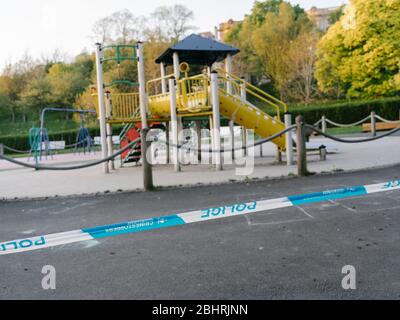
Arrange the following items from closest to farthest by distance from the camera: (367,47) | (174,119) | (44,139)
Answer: (174,119) → (44,139) → (367,47)

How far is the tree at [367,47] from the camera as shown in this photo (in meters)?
34.5

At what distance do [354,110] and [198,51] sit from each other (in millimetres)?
24707

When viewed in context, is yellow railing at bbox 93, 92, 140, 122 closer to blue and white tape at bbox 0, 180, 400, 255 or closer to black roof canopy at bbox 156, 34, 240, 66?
black roof canopy at bbox 156, 34, 240, 66

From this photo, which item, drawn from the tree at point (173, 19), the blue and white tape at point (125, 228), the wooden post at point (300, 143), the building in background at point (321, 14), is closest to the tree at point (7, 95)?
the tree at point (173, 19)

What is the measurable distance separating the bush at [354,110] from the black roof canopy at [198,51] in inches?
898

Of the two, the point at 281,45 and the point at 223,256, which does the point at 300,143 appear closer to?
the point at 223,256

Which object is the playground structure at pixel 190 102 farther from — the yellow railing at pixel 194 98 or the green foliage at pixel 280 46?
the green foliage at pixel 280 46

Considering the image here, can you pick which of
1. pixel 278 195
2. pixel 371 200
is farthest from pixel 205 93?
pixel 371 200

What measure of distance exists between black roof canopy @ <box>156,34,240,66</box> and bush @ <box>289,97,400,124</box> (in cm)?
2280

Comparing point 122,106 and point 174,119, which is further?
point 122,106

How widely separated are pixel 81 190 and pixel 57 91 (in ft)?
152

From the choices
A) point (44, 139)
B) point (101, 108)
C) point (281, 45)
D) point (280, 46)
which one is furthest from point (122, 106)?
point (281, 45)

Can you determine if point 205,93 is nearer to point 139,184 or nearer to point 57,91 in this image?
point 139,184

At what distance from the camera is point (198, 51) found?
14086mm
